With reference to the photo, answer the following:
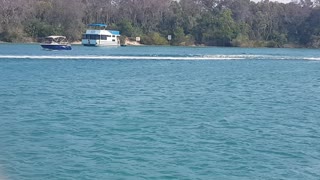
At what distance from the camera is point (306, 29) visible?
130000 millimetres

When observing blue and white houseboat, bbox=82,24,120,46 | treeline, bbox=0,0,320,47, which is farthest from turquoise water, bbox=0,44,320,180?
treeline, bbox=0,0,320,47

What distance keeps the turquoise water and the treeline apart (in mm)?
71936

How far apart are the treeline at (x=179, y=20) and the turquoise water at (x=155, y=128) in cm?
7194

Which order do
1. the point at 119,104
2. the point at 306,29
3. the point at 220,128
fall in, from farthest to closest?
the point at 306,29 < the point at 119,104 < the point at 220,128

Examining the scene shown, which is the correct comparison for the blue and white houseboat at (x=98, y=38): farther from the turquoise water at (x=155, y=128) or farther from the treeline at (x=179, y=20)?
the turquoise water at (x=155, y=128)

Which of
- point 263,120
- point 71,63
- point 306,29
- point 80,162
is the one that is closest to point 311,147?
point 263,120

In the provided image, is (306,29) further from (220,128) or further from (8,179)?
(8,179)

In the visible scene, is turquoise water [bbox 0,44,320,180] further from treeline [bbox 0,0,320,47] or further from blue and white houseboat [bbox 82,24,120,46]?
treeline [bbox 0,0,320,47]

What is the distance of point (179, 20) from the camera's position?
124688 millimetres

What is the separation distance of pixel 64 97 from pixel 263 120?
1097 cm

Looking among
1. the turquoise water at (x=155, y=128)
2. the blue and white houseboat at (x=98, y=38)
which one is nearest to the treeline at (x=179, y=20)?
the blue and white houseboat at (x=98, y=38)

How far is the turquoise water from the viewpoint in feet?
52.0

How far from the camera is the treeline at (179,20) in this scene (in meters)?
112

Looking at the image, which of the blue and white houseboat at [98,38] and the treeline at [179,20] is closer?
the blue and white houseboat at [98,38]
